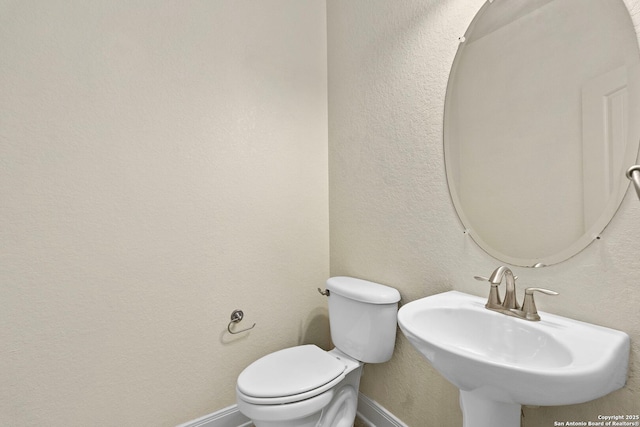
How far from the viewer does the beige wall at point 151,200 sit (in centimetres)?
110

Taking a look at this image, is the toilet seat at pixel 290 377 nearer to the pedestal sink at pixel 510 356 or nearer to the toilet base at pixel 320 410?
the toilet base at pixel 320 410

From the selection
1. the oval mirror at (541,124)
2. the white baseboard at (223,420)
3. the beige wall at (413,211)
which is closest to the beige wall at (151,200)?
the white baseboard at (223,420)

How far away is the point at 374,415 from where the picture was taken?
1543 millimetres

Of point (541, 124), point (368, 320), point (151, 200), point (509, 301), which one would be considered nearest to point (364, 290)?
point (368, 320)

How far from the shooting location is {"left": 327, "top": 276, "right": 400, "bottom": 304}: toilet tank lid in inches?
51.8

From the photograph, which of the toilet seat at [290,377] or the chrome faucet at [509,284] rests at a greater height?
the chrome faucet at [509,284]

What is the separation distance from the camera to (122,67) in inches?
49.1

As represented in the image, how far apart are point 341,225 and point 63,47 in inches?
55.3

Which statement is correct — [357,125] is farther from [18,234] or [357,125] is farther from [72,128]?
[18,234]

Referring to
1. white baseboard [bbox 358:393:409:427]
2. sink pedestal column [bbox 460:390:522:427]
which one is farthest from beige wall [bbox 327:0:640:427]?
sink pedestal column [bbox 460:390:522:427]

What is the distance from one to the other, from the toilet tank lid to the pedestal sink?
0.94 ft

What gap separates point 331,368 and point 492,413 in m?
0.64

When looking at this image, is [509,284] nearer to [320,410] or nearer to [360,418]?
[320,410]

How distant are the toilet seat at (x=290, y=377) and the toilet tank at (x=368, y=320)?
0.35 feet
